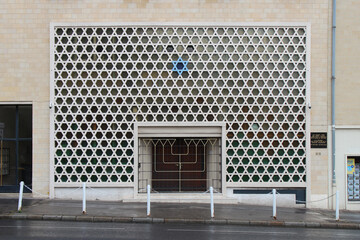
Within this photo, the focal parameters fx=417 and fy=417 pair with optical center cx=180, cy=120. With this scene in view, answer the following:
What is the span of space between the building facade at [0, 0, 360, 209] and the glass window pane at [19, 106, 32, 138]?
0.44 metres

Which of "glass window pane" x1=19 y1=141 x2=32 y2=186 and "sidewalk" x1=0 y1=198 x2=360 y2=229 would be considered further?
"glass window pane" x1=19 y1=141 x2=32 y2=186

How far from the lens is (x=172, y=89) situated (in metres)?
16.9

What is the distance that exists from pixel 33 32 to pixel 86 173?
6170 mm

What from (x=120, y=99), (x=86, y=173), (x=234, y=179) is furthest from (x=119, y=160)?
(x=234, y=179)

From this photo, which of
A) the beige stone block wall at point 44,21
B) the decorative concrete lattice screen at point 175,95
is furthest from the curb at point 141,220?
the beige stone block wall at point 44,21

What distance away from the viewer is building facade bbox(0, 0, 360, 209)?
16.9m

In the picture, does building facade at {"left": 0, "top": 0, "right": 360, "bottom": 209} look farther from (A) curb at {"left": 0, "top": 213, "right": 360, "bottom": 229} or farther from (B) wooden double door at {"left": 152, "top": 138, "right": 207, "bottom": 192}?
(A) curb at {"left": 0, "top": 213, "right": 360, "bottom": 229}

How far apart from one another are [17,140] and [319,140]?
12.6 meters

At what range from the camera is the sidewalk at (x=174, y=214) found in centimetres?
1311

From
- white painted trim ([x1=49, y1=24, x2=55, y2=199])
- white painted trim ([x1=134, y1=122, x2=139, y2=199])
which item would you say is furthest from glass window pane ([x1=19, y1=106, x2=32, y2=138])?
white painted trim ([x1=134, y1=122, x2=139, y2=199])

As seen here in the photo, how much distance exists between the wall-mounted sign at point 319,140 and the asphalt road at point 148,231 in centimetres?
474

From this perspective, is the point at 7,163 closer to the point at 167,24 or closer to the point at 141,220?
the point at 141,220

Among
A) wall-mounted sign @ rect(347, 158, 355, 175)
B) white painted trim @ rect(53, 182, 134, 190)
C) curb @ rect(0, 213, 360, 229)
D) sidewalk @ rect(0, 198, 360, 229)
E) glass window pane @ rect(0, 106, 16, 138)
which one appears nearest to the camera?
curb @ rect(0, 213, 360, 229)

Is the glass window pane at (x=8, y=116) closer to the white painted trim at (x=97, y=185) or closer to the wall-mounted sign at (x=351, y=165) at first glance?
the white painted trim at (x=97, y=185)
